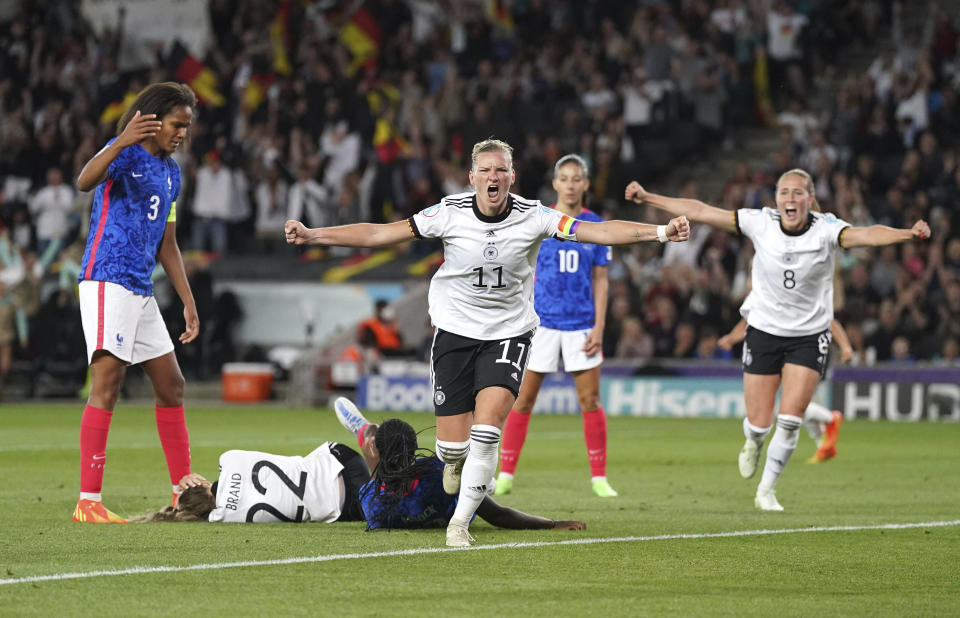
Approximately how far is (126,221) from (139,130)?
701mm

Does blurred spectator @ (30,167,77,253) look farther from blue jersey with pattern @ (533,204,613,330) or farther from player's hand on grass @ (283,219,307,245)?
player's hand on grass @ (283,219,307,245)

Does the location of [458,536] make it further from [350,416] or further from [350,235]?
[350,416]

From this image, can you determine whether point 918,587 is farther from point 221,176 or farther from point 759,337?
point 221,176

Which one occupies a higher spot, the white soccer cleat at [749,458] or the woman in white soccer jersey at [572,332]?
the woman in white soccer jersey at [572,332]

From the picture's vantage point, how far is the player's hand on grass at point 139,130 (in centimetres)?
869

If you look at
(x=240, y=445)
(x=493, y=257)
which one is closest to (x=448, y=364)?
(x=493, y=257)

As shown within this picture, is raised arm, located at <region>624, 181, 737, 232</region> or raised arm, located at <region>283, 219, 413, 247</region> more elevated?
raised arm, located at <region>624, 181, 737, 232</region>

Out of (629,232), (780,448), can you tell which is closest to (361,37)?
(780,448)

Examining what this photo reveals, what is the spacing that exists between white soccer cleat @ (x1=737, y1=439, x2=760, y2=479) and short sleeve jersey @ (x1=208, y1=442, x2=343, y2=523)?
10.8 feet

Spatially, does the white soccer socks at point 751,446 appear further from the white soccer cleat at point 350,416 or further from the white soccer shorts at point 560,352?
the white soccer cleat at point 350,416

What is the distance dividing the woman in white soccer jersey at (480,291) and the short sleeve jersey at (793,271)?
2.73m

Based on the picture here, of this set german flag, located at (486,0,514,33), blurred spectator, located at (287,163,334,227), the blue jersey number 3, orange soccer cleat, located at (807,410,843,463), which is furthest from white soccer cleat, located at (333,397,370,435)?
german flag, located at (486,0,514,33)

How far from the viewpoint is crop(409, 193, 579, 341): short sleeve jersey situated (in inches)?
334

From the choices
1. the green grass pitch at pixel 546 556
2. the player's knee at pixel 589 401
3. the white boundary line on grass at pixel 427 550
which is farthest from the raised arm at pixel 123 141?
the player's knee at pixel 589 401
